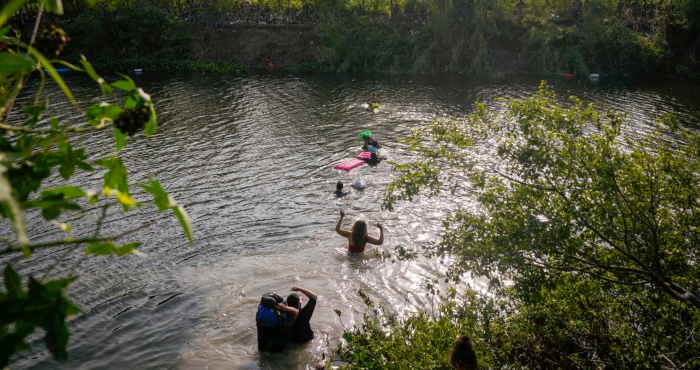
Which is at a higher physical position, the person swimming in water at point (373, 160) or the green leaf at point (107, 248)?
the green leaf at point (107, 248)

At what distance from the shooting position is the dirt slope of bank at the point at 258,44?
50.9 meters

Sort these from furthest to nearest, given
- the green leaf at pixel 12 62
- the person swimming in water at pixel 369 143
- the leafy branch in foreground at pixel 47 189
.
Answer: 1. the person swimming in water at pixel 369 143
2. the green leaf at pixel 12 62
3. the leafy branch in foreground at pixel 47 189

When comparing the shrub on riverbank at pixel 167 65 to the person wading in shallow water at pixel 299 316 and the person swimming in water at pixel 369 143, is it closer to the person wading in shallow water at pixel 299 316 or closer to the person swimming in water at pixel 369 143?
the person swimming in water at pixel 369 143

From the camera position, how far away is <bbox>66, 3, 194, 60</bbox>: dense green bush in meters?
50.2

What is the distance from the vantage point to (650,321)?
838cm

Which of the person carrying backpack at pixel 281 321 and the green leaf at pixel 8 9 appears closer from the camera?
the green leaf at pixel 8 9

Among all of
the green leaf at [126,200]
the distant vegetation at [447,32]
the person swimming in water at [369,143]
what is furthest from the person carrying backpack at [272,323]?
the distant vegetation at [447,32]

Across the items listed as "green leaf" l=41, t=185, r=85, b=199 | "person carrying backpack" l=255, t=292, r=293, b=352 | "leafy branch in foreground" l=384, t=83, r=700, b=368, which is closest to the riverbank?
"leafy branch in foreground" l=384, t=83, r=700, b=368

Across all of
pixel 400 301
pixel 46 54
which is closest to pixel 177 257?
pixel 400 301

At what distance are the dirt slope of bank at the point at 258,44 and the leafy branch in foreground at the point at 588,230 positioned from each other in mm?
44025

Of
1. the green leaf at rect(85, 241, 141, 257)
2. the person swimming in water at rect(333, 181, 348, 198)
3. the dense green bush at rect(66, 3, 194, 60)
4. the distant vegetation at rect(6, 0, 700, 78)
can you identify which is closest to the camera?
the green leaf at rect(85, 241, 141, 257)

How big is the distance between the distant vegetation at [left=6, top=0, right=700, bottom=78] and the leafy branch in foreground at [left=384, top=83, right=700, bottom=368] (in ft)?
126

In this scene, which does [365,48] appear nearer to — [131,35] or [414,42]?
[414,42]

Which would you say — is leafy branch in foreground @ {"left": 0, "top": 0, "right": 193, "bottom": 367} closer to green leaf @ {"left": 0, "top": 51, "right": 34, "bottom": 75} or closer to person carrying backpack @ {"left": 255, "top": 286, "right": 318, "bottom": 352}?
green leaf @ {"left": 0, "top": 51, "right": 34, "bottom": 75}
